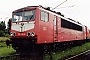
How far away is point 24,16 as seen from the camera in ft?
39.6

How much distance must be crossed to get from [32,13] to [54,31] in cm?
277

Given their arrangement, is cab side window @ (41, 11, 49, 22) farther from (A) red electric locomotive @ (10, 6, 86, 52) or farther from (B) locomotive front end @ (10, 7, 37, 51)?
(B) locomotive front end @ (10, 7, 37, 51)

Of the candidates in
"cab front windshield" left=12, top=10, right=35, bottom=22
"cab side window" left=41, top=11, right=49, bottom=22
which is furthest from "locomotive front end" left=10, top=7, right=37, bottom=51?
"cab side window" left=41, top=11, right=49, bottom=22

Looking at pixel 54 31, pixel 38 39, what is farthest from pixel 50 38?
pixel 38 39

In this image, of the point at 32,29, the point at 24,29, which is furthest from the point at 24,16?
the point at 32,29

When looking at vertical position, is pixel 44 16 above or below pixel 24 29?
above

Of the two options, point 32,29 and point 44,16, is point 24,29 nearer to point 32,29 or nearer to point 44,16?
point 32,29

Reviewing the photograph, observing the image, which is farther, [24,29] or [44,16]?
[44,16]

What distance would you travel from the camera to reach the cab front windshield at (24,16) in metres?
11.6

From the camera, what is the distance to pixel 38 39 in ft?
36.6

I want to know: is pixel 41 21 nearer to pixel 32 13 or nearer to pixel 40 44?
pixel 32 13

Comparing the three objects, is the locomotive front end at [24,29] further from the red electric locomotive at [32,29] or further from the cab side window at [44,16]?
the cab side window at [44,16]

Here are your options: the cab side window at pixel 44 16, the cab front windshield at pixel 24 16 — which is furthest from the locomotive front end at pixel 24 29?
the cab side window at pixel 44 16

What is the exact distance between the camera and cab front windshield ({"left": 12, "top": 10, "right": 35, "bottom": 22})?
11.6 meters
